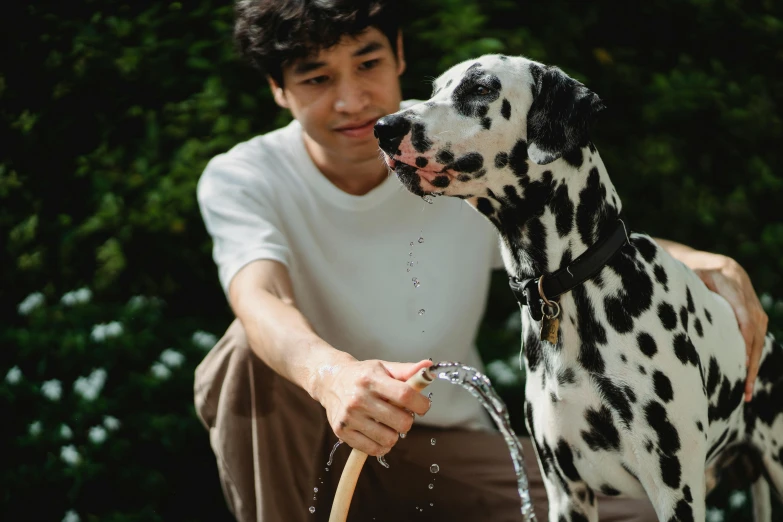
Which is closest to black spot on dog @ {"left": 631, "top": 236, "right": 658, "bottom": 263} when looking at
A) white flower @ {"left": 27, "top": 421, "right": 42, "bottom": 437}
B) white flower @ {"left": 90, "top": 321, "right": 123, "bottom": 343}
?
white flower @ {"left": 90, "top": 321, "right": 123, "bottom": 343}

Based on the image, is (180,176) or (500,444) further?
(180,176)

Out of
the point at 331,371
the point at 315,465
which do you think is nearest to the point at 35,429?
the point at 315,465

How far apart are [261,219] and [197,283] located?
1935 millimetres

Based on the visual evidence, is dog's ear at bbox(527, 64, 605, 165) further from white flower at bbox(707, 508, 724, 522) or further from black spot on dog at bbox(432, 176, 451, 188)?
white flower at bbox(707, 508, 724, 522)

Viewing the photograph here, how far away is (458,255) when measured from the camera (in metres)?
3.57

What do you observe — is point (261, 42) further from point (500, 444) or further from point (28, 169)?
point (28, 169)

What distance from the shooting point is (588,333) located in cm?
252

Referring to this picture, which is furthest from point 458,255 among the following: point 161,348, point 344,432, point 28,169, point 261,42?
point 28,169

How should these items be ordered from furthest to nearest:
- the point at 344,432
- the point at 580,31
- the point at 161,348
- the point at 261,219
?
the point at 580,31, the point at 161,348, the point at 261,219, the point at 344,432

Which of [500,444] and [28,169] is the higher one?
[28,169]

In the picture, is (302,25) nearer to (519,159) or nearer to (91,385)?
(519,159)

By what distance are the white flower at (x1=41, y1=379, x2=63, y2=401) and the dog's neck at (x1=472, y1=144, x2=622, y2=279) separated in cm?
258

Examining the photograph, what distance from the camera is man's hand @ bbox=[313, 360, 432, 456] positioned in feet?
7.20

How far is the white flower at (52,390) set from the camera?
4.31 m
